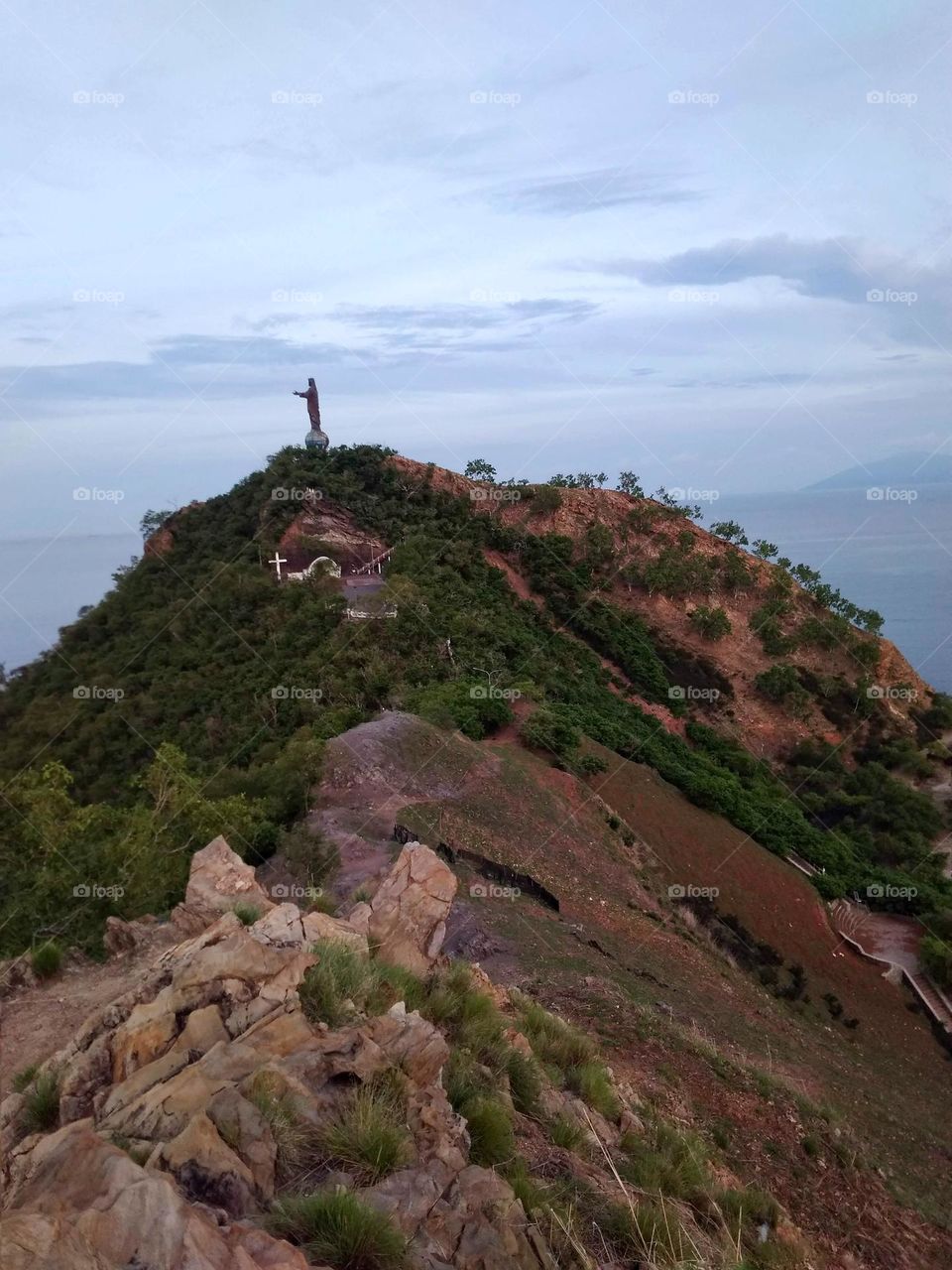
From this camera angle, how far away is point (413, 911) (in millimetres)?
8477

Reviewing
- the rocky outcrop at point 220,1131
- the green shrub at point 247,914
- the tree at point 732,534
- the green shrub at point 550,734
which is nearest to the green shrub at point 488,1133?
the rocky outcrop at point 220,1131

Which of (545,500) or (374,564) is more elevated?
(545,500)

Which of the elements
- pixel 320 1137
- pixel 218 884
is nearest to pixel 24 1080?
pixel 320 1137

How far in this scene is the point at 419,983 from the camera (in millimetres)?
7082

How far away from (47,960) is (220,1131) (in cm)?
604

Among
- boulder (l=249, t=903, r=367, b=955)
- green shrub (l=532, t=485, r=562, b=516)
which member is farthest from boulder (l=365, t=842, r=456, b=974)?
green shrub (l=532, t=485, r=562, b=516)

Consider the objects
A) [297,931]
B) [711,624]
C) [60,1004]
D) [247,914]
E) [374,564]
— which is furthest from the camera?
[711,624]

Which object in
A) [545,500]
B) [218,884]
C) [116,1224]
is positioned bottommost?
[218,884]

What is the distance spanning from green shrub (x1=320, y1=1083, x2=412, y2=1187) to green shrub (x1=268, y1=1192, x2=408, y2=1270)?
0.50 m

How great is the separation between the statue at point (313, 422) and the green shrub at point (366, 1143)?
4235 cm

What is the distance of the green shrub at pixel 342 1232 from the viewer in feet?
11.3

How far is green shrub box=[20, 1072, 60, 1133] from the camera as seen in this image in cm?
491

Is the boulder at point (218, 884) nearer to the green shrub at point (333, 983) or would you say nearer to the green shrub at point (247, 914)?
the green shrub at point (247, 914)

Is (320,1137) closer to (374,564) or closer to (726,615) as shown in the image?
(374,564)
